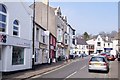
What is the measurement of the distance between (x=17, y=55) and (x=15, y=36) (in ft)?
7.37

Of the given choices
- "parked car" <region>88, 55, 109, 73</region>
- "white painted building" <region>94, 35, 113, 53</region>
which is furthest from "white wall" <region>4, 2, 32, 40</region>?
"white painted building" <region>94, 35, 113, 53</region>

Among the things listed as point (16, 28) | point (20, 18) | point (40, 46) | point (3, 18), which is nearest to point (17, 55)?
point (16, 28)

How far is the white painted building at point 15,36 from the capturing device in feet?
72.5

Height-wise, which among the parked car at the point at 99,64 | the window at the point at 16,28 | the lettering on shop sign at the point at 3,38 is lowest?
the parked car at the point at 99,64

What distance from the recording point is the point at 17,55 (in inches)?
1006

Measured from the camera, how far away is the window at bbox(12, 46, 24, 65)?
2445 centimetres

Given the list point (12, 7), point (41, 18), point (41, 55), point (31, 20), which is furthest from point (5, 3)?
point (41, 18)

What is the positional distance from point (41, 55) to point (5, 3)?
16.7 metres

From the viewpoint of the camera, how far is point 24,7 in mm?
26672

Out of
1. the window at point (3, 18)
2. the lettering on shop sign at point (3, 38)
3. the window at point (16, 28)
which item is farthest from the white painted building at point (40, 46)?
the lettering on shop sign at point (3, 38)

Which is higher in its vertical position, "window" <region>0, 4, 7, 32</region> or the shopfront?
"window" <region>0, 4, 7, 32</region>

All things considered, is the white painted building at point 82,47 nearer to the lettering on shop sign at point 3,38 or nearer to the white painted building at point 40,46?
the white painted building at point 40,46

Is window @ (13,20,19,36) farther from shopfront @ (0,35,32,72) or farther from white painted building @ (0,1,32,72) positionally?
shopfront @ (0,35,32,72)

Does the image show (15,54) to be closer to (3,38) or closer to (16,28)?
(16,28)
